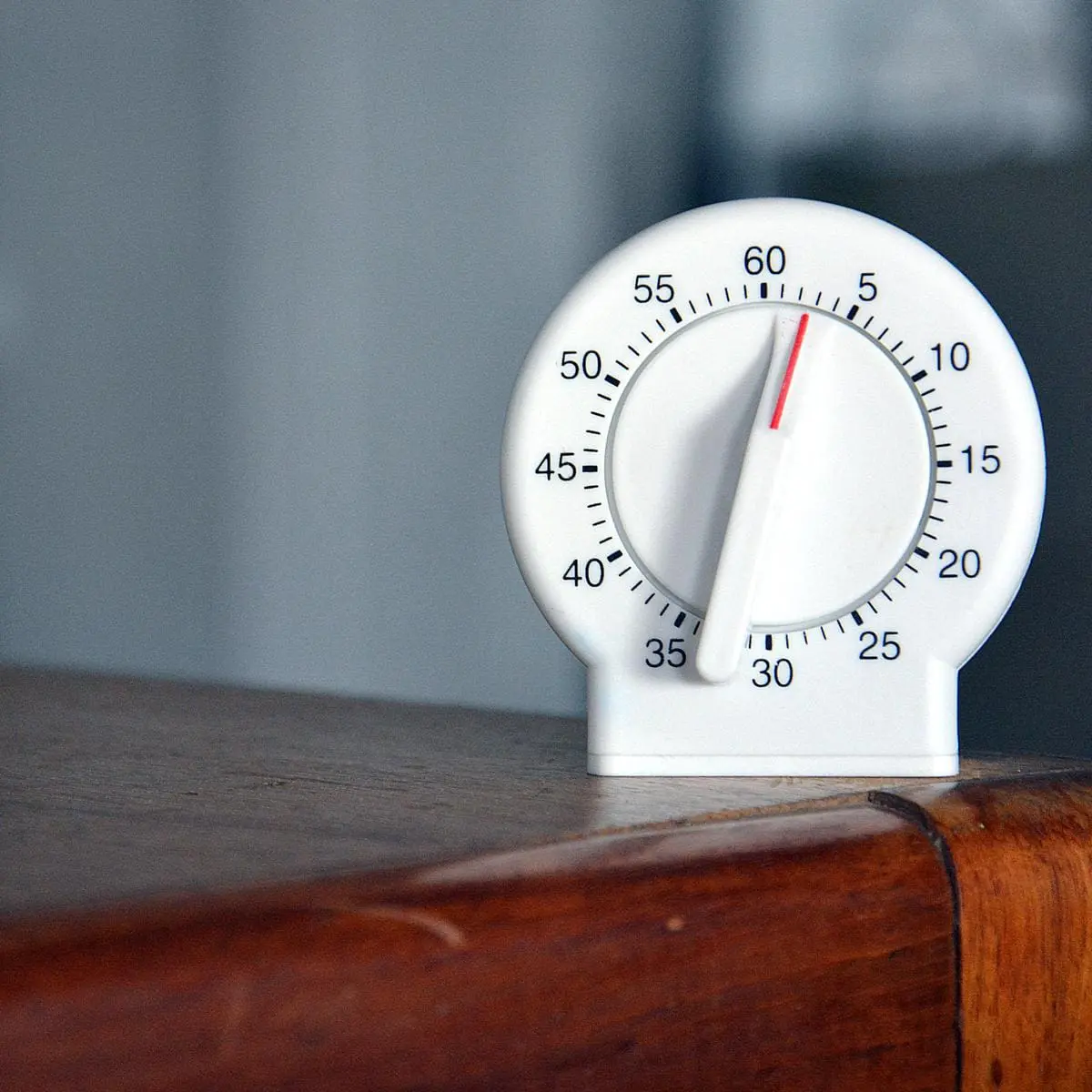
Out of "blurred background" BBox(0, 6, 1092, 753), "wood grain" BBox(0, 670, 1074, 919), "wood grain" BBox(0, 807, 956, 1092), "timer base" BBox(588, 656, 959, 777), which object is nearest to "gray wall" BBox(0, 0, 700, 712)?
"blurred background" BBox(0, 6, 1092, 753)

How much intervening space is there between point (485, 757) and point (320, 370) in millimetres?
819

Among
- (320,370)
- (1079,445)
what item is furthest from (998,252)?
(320,370)

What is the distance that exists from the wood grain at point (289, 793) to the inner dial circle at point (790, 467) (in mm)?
66

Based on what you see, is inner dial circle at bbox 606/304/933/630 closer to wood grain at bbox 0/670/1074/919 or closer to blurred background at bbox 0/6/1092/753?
wood grain at bbox 0/670/1074/919

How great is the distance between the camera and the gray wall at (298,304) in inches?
48.5

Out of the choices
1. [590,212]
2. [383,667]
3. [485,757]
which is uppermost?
[590,212]

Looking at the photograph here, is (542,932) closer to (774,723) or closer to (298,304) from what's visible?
(774,723)

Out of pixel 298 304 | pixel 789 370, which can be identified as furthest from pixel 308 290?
pixel 789 370

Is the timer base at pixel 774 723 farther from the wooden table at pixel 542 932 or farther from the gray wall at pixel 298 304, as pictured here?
the gray wall at pixel 298 304

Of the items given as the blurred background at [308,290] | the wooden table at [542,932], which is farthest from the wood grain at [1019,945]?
the blurred background at [308,290]

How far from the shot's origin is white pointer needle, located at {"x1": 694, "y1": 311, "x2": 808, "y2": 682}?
0.42 metres

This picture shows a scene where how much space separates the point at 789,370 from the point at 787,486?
0.04m

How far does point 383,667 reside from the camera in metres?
1.27

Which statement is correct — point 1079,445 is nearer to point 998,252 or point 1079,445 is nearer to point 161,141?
point 998,252
